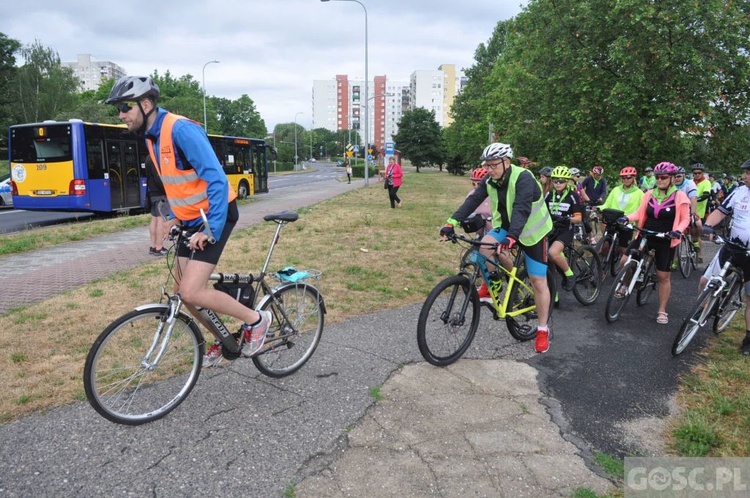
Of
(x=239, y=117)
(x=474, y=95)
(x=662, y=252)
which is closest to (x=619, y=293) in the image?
(x=662, y=252)

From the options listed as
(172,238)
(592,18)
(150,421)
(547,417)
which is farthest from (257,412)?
(592,18)

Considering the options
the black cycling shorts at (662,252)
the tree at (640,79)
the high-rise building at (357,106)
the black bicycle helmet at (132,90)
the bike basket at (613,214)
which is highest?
the high-rise building at (357,106)

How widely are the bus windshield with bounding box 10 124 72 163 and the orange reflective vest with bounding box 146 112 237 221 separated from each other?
540 inches

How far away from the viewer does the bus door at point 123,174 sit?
51.1ft

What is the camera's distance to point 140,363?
321 cm

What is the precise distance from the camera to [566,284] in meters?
6.68

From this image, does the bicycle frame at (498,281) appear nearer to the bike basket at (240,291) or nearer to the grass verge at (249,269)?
the grass verge at (249,269)

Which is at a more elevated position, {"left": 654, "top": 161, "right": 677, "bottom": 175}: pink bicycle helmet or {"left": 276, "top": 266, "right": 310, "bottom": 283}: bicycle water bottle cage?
{"left": 654, "top": 161, "right": 677, "bottom": 175}: pink bicycle helmet

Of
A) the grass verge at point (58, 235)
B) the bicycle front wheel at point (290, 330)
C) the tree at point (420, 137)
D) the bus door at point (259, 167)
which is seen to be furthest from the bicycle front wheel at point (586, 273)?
the tree at point (420, 137)

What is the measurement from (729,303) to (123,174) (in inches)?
628

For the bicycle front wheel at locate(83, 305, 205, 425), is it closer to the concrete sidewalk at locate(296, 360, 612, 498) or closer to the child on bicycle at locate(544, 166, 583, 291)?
the concrete sidewalk at locate(296, 360, 612, 498)

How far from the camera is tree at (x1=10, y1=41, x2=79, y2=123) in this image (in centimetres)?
5606

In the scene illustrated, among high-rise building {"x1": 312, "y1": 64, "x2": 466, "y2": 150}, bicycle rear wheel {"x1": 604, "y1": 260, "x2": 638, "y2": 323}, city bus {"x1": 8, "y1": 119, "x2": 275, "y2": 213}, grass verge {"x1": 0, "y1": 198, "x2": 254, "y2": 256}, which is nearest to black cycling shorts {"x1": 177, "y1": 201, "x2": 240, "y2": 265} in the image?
bicycle rear wheel {"x1": 604, "y1": 260, "x2": 638, "y2": 323}

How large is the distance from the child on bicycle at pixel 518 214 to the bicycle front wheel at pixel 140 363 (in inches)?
86.5
